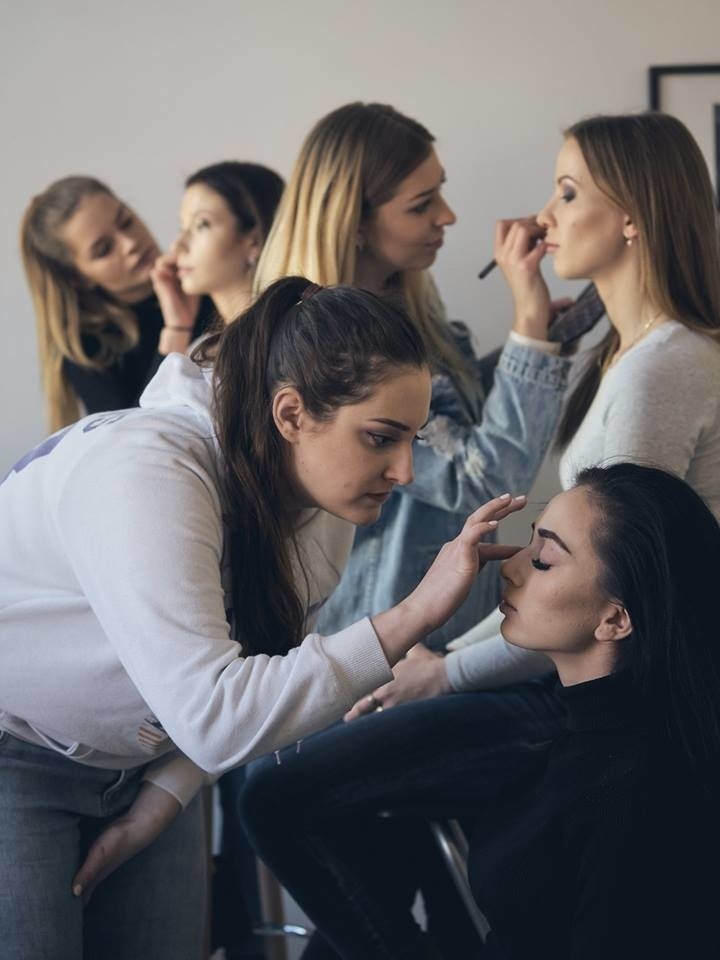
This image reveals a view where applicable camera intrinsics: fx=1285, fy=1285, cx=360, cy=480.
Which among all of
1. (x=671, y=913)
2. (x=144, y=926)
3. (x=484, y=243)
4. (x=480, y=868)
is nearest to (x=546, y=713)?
(x=480, y=868)

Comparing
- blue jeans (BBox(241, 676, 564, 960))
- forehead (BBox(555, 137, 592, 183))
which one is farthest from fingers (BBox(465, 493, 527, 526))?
forehead (BBox(555, 137, 592, 183))

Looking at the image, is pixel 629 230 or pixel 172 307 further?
pixel 172 307

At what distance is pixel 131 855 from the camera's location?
145cm

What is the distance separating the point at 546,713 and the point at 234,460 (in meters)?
0.59

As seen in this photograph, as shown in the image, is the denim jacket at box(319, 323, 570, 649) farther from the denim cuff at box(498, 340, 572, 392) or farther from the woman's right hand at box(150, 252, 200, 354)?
the woman's right hand at box(150, 252, 200, 354)

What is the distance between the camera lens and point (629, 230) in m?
1.76

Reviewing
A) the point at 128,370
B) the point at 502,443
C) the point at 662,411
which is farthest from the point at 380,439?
the point at 128,370

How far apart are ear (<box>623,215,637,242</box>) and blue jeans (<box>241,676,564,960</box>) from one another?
0.65m

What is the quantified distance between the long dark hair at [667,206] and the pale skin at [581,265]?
2 centimetres

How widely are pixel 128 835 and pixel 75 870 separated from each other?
0.07m

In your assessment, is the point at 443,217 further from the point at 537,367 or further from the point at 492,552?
the point at 492,552

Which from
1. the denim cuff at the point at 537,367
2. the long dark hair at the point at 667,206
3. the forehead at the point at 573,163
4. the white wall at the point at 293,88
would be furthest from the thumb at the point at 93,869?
the white wall at the point at 293,88

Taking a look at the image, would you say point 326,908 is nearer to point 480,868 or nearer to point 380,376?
point 480,868

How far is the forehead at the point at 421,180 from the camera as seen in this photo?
200 centimetres
